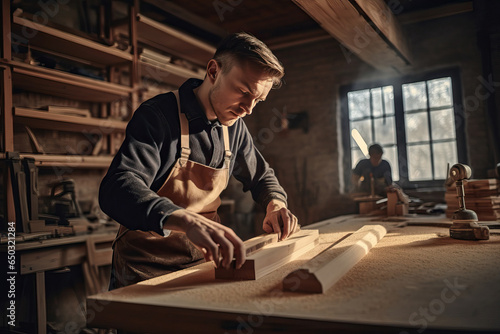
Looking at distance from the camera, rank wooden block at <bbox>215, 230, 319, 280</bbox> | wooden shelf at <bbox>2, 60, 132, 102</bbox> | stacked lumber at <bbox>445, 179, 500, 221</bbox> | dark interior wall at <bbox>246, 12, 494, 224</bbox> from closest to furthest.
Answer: wooden block at <bbox>215, 230, 319, 280</bbox>
stacked lumber at <bbox>445, 179, 500, 221</bbox>
wooden shelf at <bbox>2, 60, 132, 102</bbox>
dark interior wall at <bbox>246, 12, 494, 224</bbox>

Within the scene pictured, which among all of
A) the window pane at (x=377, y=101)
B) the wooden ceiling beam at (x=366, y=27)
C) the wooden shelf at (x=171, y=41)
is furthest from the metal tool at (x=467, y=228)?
the window pane at (x=377, y=101)

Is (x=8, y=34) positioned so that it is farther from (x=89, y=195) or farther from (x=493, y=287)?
(x=493, y=287)

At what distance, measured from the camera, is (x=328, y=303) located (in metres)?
0.81

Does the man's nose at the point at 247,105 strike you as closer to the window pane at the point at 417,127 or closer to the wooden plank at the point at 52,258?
the wooden plank at the point at 52,258

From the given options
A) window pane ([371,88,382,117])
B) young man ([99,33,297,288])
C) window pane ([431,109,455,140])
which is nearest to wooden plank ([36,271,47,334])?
young man ([99,33,297,288])

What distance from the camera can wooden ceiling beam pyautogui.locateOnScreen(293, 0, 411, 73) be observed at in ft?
8.68

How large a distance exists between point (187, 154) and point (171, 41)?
3539 millimetres

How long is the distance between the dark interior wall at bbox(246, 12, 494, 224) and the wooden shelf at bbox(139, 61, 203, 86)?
176 cm

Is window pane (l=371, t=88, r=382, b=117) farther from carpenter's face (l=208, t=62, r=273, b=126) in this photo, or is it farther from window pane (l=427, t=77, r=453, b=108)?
carpenter's face (l=208, t=62, r=273, b=126)

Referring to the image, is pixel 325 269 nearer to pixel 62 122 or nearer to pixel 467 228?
pixel 467 228

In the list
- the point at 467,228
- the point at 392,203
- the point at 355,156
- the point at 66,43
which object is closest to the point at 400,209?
the point at 392,203

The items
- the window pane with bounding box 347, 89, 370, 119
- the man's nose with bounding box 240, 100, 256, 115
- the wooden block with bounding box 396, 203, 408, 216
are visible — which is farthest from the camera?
the window pane with bounding box 347, 89, 370, 119

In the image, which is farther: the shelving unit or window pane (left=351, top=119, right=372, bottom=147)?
window pane (left=351, top=119, right=372, bottom=147)

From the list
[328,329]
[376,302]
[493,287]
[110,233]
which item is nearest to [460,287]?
[493,287]
